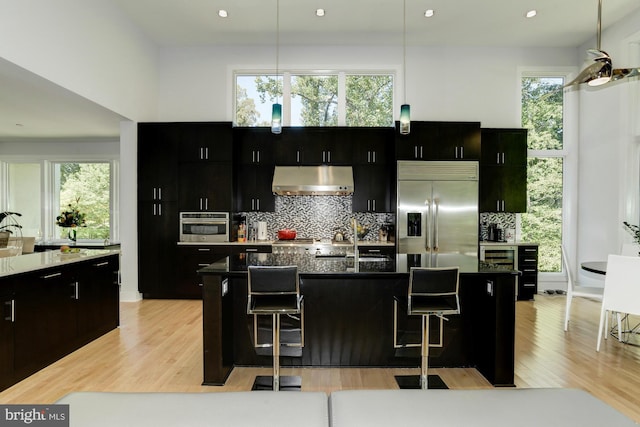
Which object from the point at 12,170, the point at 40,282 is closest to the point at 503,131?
the point at 40,282

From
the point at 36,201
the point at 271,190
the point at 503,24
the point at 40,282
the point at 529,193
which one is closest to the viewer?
the point at 40,282

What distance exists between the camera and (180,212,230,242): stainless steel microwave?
5.82m

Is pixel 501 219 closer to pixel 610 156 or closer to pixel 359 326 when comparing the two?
pixel 610 156

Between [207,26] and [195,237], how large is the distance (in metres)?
3.23

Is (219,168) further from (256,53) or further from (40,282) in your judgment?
(40,282)

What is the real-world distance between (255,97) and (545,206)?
5396 mm

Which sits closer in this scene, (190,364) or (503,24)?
(190,364)

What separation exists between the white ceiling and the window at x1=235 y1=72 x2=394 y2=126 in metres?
0.58

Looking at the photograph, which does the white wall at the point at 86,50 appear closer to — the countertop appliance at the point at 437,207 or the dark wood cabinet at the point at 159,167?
the dark wood cabinet at the point at 159,167

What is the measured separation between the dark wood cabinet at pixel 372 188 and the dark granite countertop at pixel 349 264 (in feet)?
7.57

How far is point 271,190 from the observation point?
239 inches

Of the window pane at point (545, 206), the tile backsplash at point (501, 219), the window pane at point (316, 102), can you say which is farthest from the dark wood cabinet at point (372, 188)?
the window pane at point (545, 206)

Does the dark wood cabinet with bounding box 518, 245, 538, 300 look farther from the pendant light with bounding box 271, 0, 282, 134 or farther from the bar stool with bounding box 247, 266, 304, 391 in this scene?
the bar stool with bounding box 247, 266, 304, 391

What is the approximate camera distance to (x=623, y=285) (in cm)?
363
